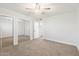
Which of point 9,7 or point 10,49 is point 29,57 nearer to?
point 10,49

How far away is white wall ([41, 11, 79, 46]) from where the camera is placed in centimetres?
250

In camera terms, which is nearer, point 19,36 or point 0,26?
point 0,26

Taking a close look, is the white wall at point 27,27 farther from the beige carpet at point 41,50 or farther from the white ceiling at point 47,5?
the beige carpet at point 41,50

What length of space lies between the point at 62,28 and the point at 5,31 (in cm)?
144

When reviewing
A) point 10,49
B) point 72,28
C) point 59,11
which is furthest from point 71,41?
point 10,49

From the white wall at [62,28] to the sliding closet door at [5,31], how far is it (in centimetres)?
85

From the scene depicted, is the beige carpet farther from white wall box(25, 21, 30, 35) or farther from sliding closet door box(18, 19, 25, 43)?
white wall box(25, 21, 30, 35)

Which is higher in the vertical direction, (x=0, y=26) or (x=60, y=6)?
(x=60, y=6)

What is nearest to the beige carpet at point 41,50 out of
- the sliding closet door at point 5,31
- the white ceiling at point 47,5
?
the sliding closet door at point 5,31

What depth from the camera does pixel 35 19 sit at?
261 centimetres

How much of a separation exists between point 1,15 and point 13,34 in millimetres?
550

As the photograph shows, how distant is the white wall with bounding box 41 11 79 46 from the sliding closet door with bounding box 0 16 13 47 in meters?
0.85

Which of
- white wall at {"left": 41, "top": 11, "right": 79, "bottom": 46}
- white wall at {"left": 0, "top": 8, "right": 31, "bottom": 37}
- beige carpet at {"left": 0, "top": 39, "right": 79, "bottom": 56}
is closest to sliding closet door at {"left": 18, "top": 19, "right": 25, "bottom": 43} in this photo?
white wall at {"left": 0, "top": 8, "right": 31, "bottom": 37}

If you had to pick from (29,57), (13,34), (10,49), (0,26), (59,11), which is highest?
(59,11)
